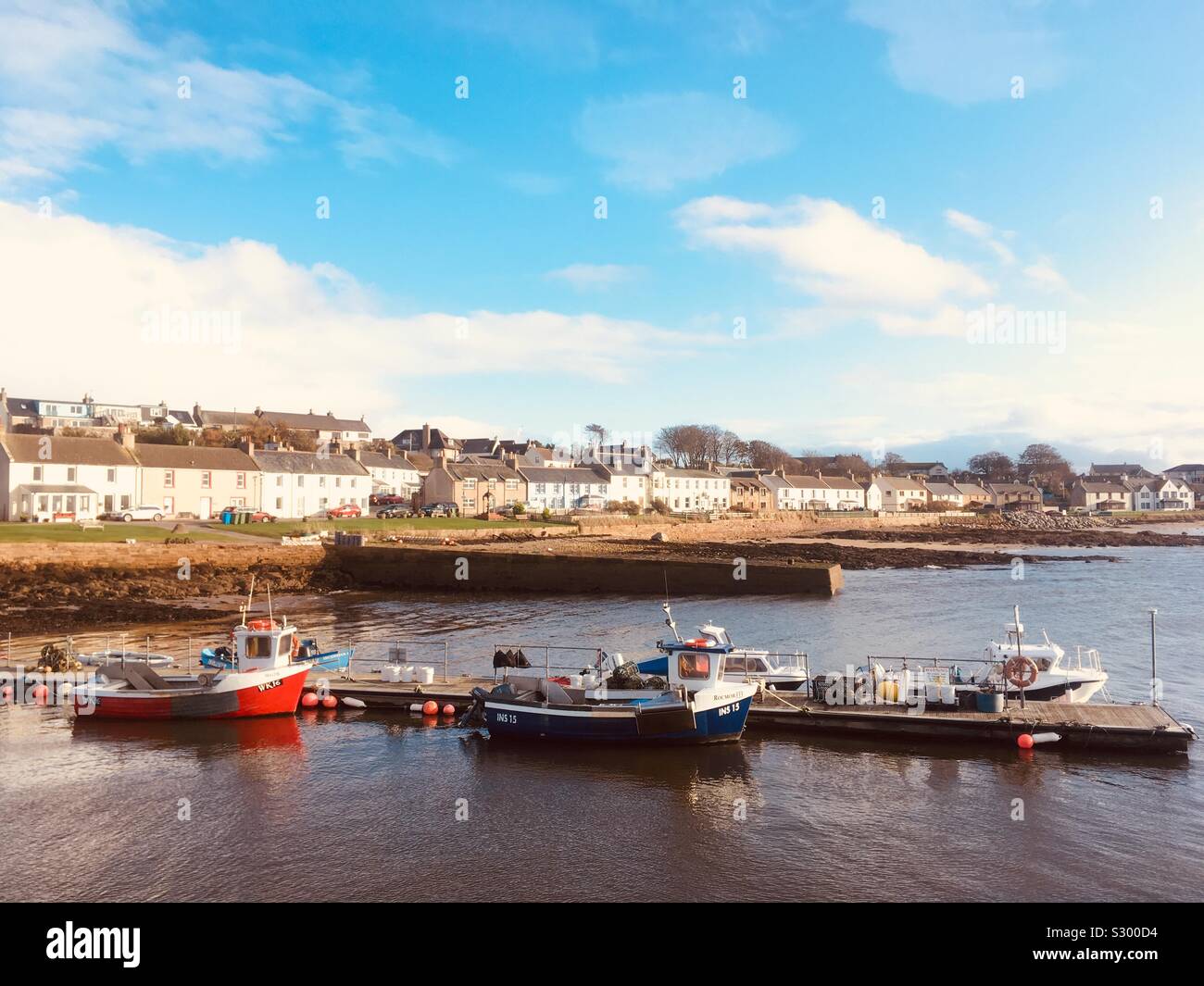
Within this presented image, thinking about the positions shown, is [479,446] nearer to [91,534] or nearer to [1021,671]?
[91,534]

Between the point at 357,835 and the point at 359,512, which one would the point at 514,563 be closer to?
the point at 359,512

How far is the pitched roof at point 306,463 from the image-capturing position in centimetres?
7319

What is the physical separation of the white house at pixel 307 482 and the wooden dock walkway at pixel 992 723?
5581 centimetres

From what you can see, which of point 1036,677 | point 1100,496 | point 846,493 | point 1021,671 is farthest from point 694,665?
point 1100,496

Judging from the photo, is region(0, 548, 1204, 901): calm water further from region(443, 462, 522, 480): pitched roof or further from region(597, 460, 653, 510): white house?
region(597, 460, 653, 510): white house

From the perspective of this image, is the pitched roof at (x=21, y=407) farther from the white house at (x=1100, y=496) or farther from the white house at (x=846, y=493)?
the white house at (x=1100, y=496)

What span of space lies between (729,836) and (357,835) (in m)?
6.51

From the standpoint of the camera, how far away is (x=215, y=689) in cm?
2209

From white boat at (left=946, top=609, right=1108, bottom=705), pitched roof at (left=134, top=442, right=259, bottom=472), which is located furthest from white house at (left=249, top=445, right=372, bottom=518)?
white boat at (left=946, top=609, right=1108, bottom=705)

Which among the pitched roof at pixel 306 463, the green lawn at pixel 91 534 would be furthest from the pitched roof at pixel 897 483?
the green lawn at pixel 91 534

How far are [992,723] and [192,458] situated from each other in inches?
2561
